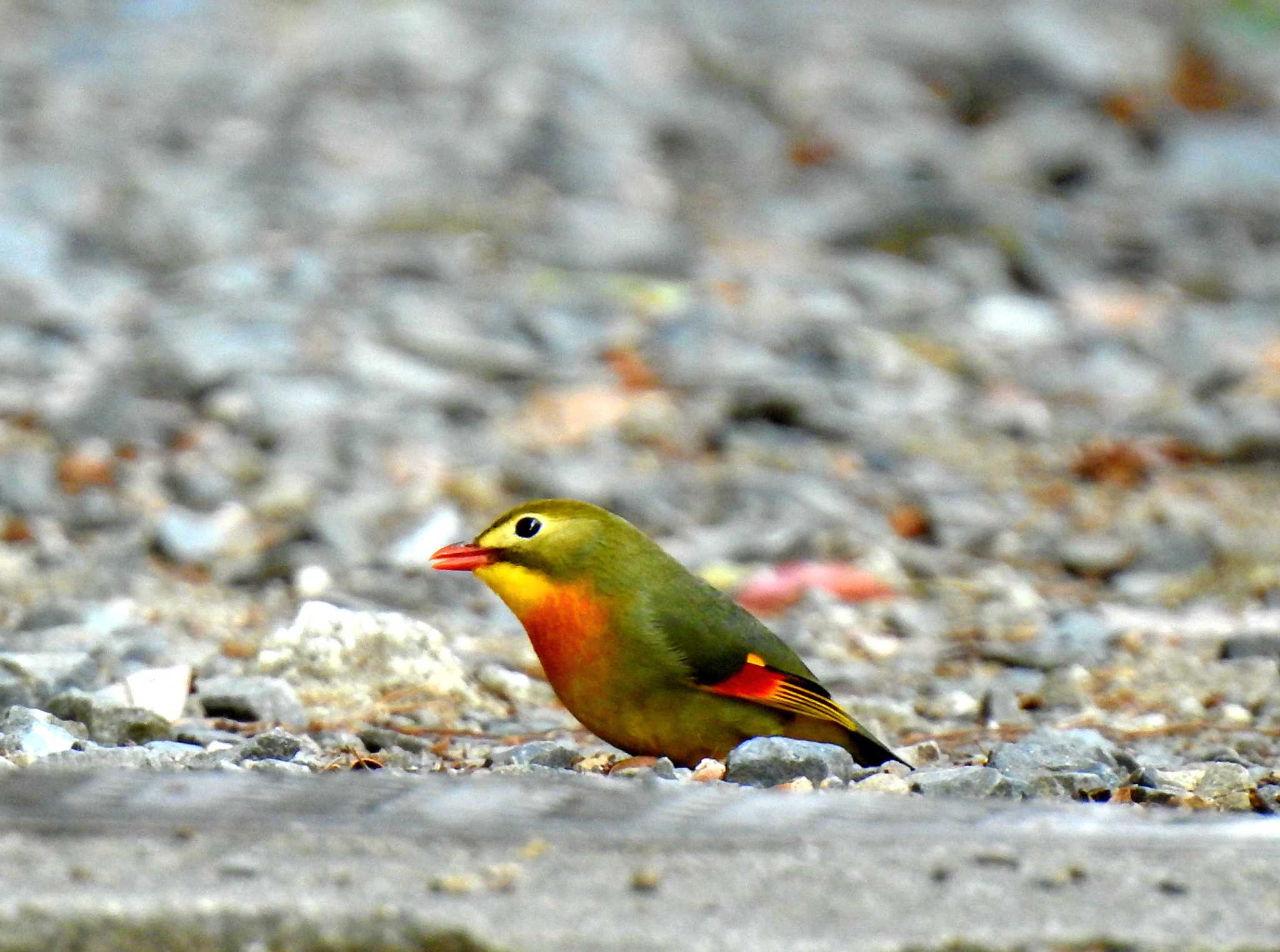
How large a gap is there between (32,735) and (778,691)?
1226 mm

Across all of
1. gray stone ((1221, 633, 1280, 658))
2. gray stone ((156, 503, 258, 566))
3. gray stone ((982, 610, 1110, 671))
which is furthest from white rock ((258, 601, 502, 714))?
gray stone ((1221, 633, 1280, 658))

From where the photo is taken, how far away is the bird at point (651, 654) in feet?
12.1

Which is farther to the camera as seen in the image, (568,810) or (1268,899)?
(568,810)

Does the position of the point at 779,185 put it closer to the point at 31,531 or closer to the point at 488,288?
the point at 488,288

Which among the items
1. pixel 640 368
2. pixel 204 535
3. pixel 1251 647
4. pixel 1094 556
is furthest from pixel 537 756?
pixel 640 368

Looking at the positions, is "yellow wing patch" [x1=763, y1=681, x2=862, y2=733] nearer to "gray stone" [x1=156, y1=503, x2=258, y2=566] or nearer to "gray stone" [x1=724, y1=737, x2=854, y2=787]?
"gray stone" [x1=724, y1=737, x2=854, y2=787]

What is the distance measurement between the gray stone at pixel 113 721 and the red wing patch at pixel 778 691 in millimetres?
929

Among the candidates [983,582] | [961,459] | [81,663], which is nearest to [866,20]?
[961,459]

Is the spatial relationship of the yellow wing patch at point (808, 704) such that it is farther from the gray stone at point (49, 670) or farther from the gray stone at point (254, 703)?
the gray stone at point (49, 670)

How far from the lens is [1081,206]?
1070 centimetres

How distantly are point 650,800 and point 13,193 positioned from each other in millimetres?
7576

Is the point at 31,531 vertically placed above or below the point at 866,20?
below

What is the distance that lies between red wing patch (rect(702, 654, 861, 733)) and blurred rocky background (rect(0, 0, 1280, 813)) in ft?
0.89

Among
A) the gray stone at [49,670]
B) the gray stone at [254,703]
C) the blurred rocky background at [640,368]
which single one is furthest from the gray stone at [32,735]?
the gray stone at [254,703]
